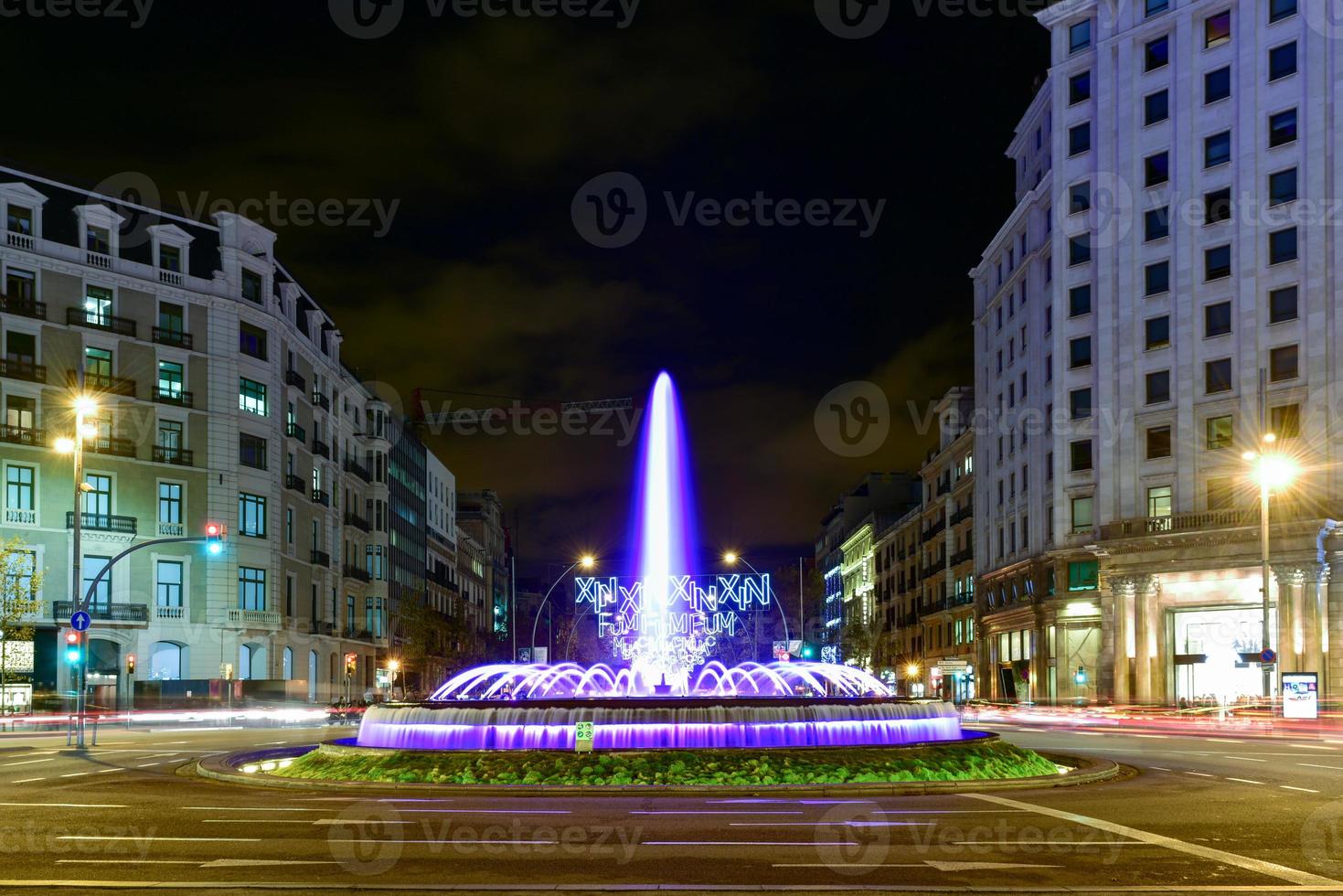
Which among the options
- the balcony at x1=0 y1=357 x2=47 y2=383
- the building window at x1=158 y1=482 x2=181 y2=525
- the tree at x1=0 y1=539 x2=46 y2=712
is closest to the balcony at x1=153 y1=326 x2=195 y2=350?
the balcony at x1=0 y1=357 x2=47 y2=383

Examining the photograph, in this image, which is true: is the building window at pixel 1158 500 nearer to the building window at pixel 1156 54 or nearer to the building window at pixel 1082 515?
the building window at pixel 1082 515

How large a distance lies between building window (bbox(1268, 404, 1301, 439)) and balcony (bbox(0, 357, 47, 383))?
56.5 metres

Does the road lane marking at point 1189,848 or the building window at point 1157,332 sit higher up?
the building window at point 1157,332

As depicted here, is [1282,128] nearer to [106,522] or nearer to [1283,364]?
[1283,364]

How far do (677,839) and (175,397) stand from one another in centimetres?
5747

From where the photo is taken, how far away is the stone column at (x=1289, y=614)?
195 feet

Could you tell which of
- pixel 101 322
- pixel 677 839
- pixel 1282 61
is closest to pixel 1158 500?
pixel 1282 61

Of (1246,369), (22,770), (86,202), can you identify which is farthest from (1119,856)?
(86,202)

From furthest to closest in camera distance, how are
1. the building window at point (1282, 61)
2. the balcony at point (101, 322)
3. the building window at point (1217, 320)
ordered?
the building window at point (1217, 320) < the balcony at point (101, 322) < the building window at point (1282, 61)

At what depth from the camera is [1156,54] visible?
68.8 meters

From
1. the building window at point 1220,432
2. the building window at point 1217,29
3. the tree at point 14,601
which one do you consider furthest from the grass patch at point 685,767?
the building window at point 1217,29

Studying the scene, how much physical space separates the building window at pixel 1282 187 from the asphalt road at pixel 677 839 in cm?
4283

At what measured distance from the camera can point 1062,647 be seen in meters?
75.1

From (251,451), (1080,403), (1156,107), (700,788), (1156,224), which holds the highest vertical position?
(1156,107)
